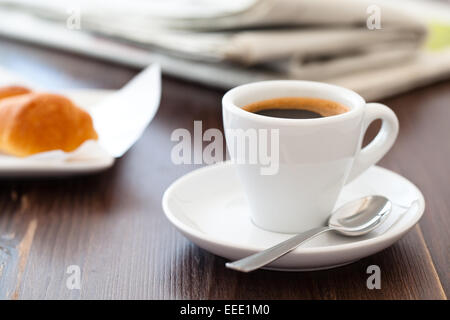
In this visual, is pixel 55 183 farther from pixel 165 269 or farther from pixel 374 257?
pixel 374 257

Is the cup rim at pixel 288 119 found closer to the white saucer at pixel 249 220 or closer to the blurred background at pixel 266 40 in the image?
the white saucer at pixel 249 220

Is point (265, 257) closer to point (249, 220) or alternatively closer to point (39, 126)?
point (249, 220)

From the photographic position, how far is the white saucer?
50cm

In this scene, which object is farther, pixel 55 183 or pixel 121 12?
pixel 121 12

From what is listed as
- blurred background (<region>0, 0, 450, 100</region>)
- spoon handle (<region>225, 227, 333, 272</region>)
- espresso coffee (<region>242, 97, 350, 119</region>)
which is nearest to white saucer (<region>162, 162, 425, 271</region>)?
spoon handle (<region>225, 227, 333, 272</region>)

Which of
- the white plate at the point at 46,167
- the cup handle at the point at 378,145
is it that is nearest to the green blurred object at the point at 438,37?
the cup handle at the point at 378,145

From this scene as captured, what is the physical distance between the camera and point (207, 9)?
107cm

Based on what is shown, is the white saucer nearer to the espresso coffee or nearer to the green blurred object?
the espresso coffee

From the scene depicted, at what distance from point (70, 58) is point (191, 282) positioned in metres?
0.90

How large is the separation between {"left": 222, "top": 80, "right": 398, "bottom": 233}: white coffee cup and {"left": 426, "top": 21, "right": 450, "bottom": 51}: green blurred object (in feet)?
2.66

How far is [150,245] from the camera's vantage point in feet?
1.95

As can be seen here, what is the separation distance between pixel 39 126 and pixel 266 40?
416 millimetres
